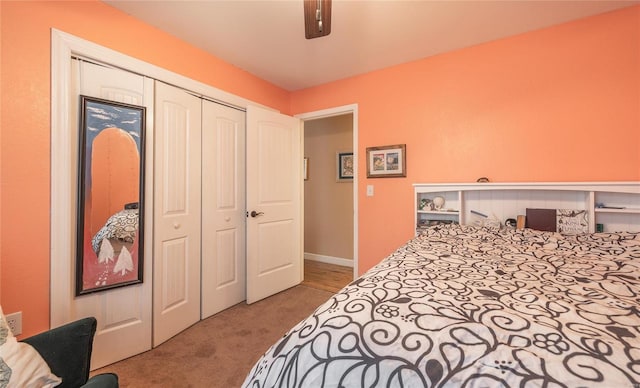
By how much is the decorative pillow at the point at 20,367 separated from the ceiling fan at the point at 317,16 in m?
1.67

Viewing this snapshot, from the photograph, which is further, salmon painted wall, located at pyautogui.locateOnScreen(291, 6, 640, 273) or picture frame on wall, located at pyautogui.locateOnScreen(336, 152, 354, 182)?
picture frame on wall, located at pyautogui.locateOnScreen(336, 152, 354, 182)

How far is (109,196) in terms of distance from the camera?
1.67m

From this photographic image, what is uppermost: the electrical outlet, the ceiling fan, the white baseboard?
the ceiling fan

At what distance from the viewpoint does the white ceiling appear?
1.71 m

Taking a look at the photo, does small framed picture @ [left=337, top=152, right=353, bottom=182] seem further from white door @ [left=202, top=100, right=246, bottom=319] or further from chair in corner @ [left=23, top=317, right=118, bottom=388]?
chair in corner @ [left=23, top=317, right=118, bottom=388]

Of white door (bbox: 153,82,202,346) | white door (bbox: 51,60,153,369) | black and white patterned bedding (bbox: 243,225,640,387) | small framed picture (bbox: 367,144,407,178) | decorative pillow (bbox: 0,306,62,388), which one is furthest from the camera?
small framed picture (bbox: 367,144,407,178)

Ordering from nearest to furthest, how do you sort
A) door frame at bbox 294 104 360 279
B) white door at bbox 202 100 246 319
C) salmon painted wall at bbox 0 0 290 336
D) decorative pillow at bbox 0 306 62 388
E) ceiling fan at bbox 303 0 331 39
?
decorative pillow at bbox 0 306 62 388 < ceiling fan at bbox 303 0 331 39 < salmon painted wall at bbox 0 0 290 336 < white door at bbox 202 100 246 319 < door frame at bbox 294 104 360 279

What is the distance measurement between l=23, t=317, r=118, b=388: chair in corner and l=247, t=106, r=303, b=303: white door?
1506 millimetres

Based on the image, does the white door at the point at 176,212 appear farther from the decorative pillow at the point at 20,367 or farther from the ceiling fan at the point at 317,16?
the ceiling fan at the point at 317,16

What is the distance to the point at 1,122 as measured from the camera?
1.34 m

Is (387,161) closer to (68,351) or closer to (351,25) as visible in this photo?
(351,25)

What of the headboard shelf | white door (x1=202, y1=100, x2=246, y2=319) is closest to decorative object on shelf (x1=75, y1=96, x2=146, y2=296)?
white door (x1=202, y1=100, x2=246, y2=319)

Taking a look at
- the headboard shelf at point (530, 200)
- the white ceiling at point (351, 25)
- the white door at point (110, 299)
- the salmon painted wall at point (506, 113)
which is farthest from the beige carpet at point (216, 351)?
the white ceiling at point (351, 25)

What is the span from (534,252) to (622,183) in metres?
0.87
